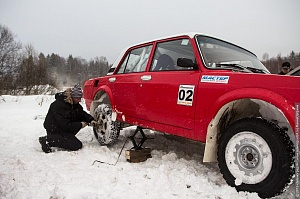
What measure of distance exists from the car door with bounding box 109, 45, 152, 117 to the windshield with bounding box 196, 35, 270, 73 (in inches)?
41.8

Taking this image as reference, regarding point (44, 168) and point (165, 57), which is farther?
point (165, 57)

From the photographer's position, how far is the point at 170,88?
3.04 metres

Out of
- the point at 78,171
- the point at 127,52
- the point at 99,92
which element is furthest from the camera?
the point at 99,92

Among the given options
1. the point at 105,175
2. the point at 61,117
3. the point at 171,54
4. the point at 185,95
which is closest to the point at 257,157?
the point at 185,95

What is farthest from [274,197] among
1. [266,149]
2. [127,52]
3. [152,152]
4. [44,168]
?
[127,52]

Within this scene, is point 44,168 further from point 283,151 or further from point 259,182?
point 283,151

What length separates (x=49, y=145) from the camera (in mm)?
4008

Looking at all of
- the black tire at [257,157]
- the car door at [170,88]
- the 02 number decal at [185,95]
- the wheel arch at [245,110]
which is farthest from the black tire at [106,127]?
the black tire at [257,157]

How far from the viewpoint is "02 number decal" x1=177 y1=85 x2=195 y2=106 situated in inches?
108

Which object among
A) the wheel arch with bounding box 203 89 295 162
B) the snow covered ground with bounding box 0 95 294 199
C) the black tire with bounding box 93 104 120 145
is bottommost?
the snow covered ground with bounding box 0 95 294 199

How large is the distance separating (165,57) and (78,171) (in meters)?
2.04

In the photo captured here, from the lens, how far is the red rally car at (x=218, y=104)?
210cm

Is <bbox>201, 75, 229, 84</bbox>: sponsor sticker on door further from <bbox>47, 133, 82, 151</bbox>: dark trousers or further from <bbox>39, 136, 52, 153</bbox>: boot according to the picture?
<bbox>39, 136, 52, 153</bbox>: boot

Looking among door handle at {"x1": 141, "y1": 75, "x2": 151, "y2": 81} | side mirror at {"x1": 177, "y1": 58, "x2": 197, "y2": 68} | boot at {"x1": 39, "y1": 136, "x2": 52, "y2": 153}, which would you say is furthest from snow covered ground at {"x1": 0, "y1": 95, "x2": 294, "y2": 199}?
side mirror at {"x1": 177, "y1": 58, "x2": 197, "y2": 68}
